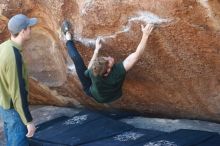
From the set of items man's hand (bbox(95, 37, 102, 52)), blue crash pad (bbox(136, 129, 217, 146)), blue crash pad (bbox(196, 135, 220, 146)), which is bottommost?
blue crash pad (bbox(196, 135, 220, 146))

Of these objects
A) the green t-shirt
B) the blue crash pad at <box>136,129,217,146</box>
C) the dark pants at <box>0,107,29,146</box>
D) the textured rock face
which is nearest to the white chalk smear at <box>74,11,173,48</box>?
the textured rock face

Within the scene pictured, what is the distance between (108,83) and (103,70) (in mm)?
154

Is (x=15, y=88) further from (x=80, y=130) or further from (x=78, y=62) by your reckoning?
(x=80, y=130)

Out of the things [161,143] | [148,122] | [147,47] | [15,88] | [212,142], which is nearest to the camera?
[15,88]

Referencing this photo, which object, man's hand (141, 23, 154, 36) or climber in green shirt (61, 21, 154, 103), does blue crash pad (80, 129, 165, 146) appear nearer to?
climber in green shirt (61, 21, 154, 103)

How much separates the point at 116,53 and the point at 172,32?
722 millimetres

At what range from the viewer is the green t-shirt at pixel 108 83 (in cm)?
464

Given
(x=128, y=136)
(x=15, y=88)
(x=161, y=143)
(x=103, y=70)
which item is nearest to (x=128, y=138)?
(x=128, y=136)

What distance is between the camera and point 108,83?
4.68 meters

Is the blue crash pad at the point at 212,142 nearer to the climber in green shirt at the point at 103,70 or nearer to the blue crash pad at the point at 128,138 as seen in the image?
the blue crash pad at the point at 128,138

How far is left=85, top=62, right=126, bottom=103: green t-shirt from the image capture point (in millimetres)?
4641

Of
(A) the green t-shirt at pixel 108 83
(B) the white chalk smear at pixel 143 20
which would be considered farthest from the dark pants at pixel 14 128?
(B) the white chalk smear at pixel 143 20

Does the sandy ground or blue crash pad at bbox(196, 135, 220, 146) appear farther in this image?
the sandy ground

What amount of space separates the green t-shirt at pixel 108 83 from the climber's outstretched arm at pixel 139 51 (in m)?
0.06
